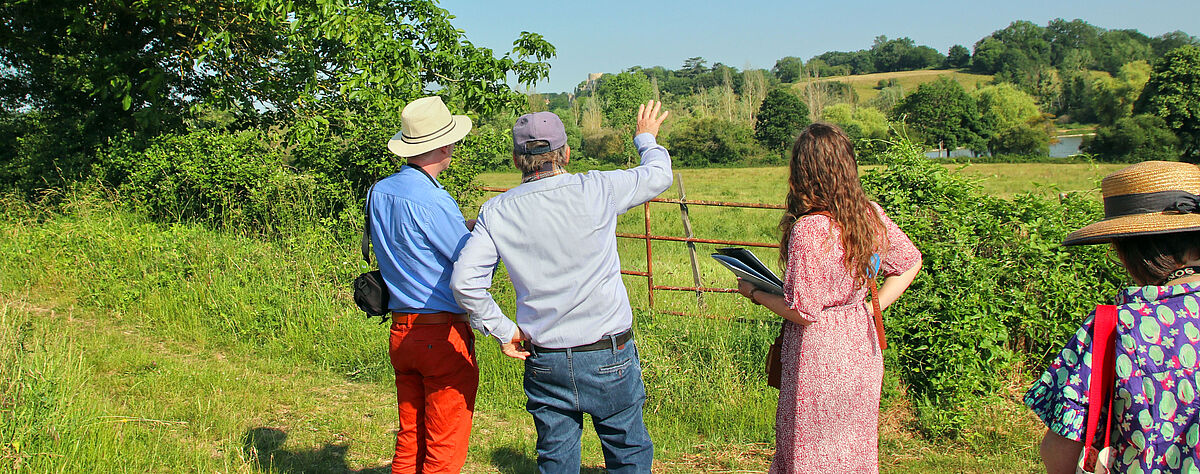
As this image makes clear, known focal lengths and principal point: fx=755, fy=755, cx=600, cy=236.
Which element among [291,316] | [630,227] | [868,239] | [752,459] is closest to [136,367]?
[291,316]

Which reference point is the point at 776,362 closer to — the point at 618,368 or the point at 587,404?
the point at 618,368

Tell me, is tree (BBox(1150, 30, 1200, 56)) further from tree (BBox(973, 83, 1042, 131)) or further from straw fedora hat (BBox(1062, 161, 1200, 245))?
straw fedora hat (BBox(1062, 161, 1200, 245))

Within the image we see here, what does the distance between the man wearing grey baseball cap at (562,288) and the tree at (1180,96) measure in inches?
2449

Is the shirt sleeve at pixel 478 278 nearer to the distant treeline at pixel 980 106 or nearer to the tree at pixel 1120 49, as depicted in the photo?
the distant treeline at pixel 980 106

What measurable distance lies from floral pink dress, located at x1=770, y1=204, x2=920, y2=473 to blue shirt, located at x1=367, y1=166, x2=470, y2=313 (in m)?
1.27

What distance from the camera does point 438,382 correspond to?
299 cm

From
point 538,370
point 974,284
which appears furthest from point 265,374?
point 974,284

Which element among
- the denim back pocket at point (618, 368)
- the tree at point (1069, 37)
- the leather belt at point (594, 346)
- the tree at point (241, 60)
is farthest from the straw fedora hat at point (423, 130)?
the tree at point (1069, 37)

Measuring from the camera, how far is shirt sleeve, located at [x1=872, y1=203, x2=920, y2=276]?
2617mm

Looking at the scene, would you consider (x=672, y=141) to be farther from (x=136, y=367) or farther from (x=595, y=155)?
(x=136, y=367)

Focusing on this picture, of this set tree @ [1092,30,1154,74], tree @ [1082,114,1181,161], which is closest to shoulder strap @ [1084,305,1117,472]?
tree @ [1082,114,1181,161]

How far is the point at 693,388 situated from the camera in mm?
4867

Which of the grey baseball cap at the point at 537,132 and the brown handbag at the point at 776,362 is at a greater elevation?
the grey baseball cap at the point at 537,132

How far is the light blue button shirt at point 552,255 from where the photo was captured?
257 centimetres
